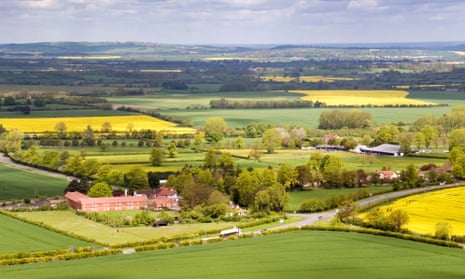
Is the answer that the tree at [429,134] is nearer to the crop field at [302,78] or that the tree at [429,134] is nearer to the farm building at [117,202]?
the farm building at [117,202]

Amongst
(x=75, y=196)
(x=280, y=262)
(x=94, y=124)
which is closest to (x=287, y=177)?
(x=75, y=196)

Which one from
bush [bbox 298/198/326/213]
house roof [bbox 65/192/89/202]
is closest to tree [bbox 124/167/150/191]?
house roof [bbox 65/192/89/202]

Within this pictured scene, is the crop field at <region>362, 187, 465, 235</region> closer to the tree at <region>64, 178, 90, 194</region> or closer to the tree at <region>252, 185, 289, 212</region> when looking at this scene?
the tree at <region>252, 185, 289, 212</region>

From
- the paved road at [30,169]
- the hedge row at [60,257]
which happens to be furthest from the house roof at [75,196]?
the hedge row at [60,257]

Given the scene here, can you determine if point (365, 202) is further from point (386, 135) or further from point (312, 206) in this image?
point (386, 135)

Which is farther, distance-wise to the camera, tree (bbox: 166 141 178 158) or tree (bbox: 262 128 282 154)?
tree (bbox: 262 128 282 154)
